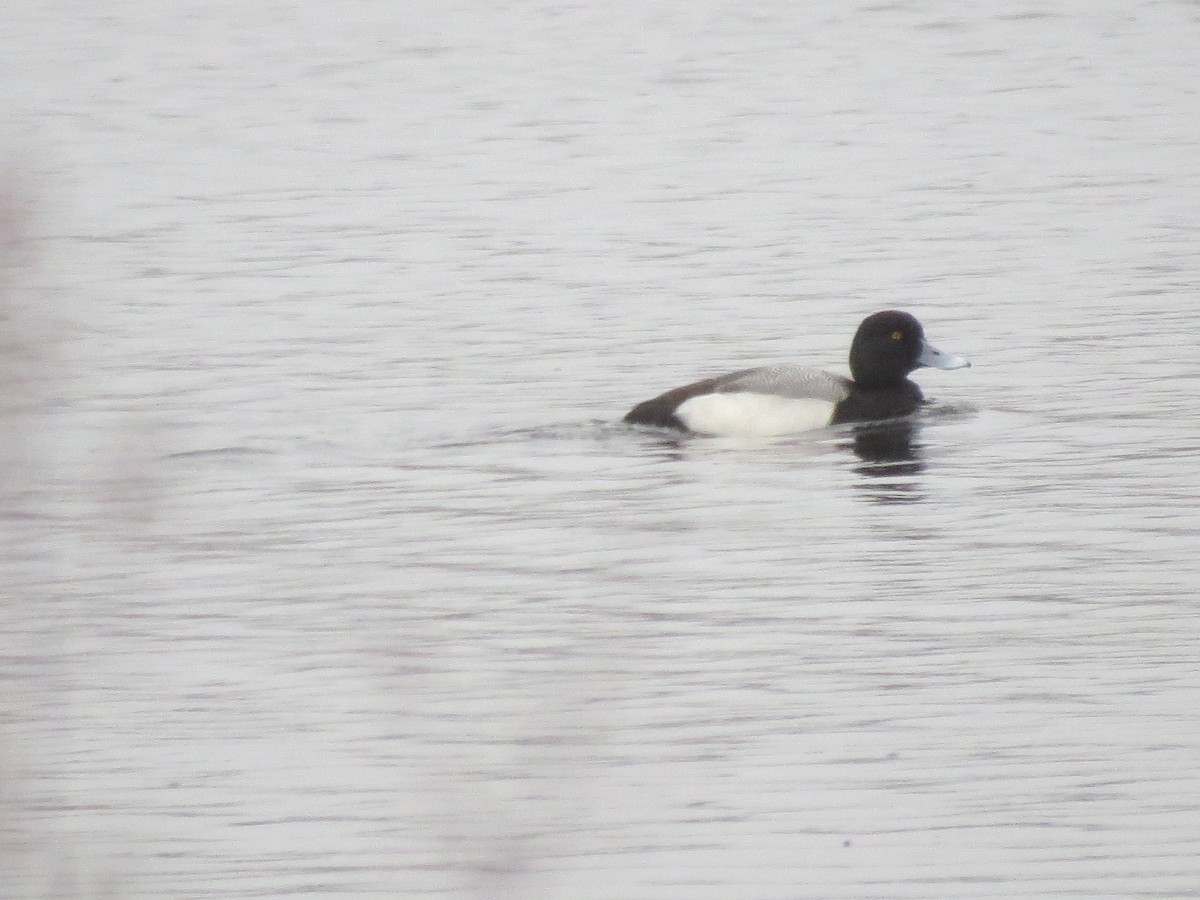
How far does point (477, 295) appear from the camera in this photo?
60.8 feet

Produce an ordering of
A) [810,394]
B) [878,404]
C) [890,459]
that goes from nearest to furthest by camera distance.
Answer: [890,459], [810,394], [878,404]

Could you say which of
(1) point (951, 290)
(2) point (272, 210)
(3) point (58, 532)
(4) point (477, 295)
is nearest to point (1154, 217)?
(1) point (951, 290)

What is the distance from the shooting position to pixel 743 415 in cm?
1271

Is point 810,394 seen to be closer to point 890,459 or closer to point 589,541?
point 890,459

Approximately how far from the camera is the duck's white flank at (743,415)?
12625 millimetres

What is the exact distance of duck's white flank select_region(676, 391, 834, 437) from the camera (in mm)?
12625

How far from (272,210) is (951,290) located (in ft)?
27.0

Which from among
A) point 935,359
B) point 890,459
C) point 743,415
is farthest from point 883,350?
point 890,459

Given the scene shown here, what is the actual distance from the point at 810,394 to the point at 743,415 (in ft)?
1.74

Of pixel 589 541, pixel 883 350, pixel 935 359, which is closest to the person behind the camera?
pixel 589 541

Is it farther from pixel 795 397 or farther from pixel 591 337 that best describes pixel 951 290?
pixel 795 397

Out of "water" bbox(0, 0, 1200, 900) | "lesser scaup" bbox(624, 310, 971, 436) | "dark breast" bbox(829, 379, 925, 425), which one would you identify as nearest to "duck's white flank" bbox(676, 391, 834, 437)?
"lesser scaup" bbox(624, 310, 971, 436)

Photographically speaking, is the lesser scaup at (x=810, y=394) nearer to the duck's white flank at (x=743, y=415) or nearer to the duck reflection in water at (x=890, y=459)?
the duck's white flank at (x=743, y=415)

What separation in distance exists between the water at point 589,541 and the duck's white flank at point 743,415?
0.17 m
